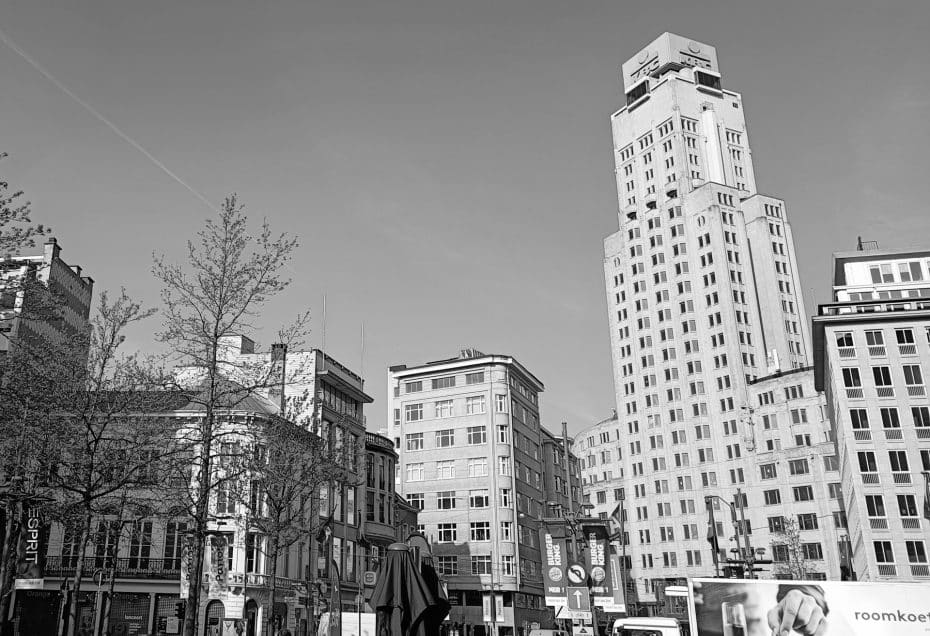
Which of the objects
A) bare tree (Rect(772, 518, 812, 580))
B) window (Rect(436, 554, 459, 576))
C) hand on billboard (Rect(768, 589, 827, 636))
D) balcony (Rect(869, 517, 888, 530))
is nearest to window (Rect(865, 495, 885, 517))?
balcony (Rect(869, 517, 888, 530))

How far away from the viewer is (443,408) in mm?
86500

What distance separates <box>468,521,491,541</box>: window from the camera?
7975 cm

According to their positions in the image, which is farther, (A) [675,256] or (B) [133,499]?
(A) [675,256]

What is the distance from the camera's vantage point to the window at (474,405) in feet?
277

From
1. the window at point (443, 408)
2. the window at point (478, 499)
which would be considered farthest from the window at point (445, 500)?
the window at point (443, 408)

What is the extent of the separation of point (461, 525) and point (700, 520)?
110 ft

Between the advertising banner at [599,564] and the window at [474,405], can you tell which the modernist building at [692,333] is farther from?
the advertising banner at [599,564]

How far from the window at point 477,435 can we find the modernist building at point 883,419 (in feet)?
112

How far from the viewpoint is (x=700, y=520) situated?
9738 cm

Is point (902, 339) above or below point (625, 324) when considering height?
below

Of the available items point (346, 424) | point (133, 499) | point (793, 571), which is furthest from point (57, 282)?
point (793, 571)

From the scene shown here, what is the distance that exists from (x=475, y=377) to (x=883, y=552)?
42.6 metres

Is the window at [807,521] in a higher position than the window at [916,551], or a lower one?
higher

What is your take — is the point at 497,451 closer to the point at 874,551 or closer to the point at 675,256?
the point at 874,551
